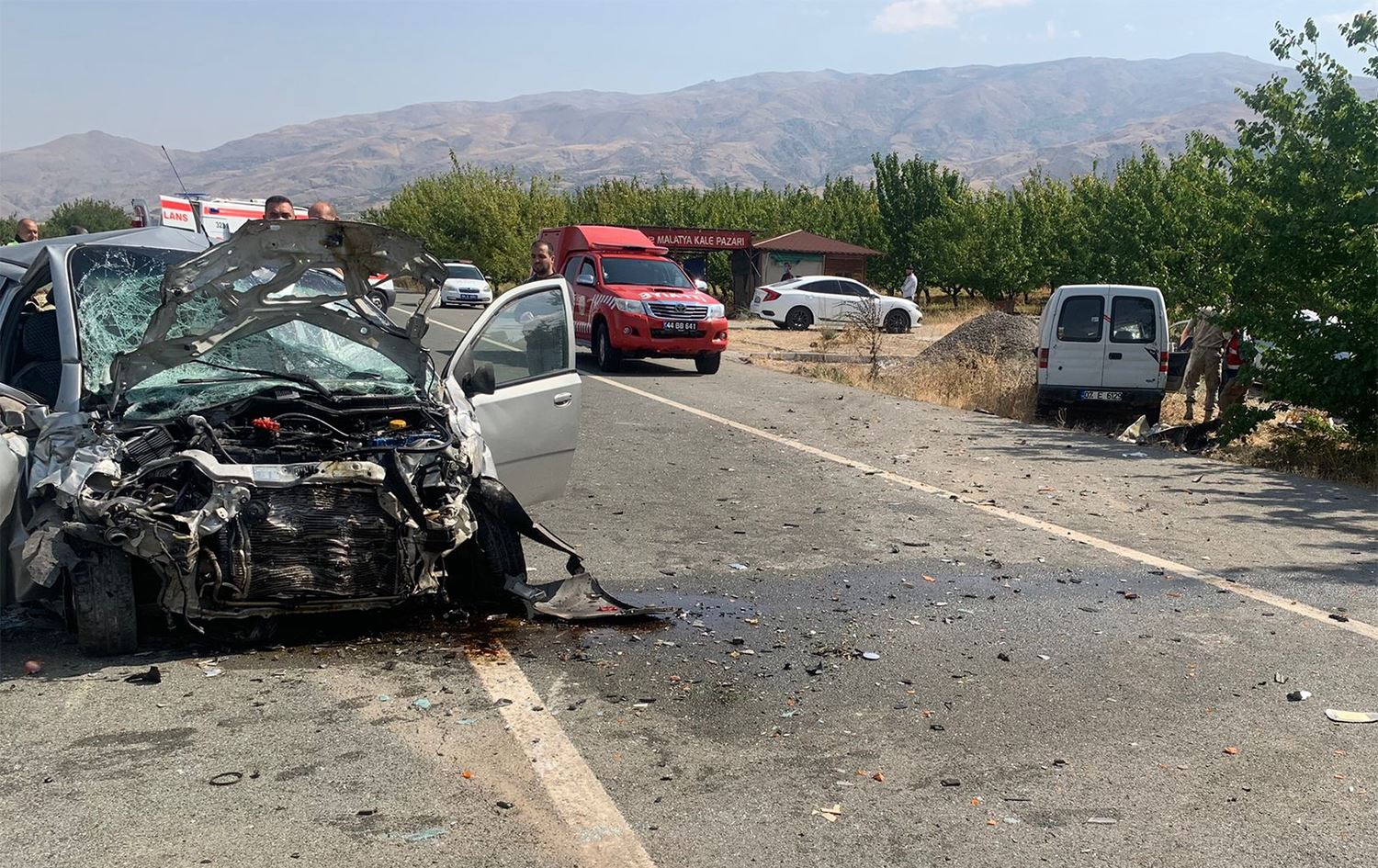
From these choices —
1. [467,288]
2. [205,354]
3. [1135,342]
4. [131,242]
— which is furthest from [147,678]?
[467,288]

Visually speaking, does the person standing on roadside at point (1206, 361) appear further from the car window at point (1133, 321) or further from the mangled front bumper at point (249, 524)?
the mangled front bumper at point (249, 524)

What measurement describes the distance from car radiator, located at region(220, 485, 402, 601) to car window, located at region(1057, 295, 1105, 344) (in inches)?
514

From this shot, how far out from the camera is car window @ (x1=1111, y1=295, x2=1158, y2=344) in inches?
650

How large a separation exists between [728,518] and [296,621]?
3.58 metres

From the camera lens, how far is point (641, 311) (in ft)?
66.9

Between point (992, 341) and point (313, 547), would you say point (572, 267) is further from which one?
point (313, 547)

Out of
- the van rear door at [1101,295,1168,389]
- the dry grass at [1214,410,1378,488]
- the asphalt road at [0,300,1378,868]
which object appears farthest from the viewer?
the van rear door at [1101,295,1168,389]

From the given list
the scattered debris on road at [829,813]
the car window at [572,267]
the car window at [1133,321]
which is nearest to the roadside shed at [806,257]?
the car window at [572,267]

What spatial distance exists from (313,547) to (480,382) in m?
1.64

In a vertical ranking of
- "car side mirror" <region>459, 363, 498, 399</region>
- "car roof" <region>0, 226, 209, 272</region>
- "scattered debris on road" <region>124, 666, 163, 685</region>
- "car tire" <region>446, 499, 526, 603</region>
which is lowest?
"scattered debris on road" <region>124, 666, 163, 685</region>

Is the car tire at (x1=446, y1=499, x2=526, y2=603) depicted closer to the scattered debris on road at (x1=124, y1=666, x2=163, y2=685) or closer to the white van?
the scattered debris on road at (x1=124, y1=666, x2=163, y2=685)

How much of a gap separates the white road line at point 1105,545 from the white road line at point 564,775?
163 inches

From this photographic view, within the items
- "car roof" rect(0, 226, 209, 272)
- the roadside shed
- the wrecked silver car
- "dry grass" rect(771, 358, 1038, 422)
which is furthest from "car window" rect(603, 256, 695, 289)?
the roadside shed

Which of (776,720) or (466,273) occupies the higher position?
(776,720)
